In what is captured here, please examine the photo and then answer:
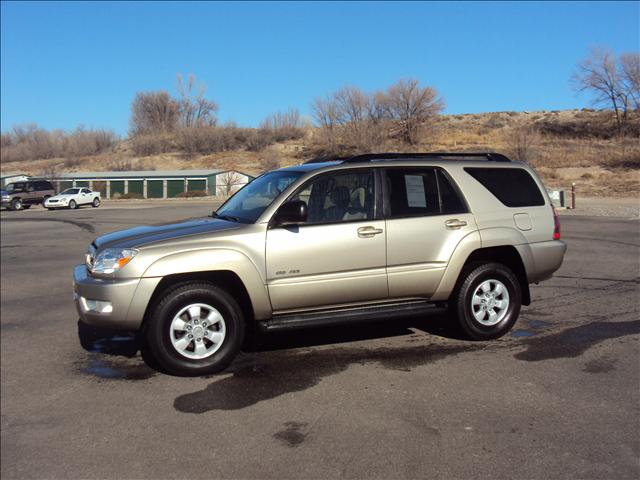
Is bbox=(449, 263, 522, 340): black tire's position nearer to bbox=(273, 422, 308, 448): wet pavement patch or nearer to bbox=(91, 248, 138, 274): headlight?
bbox=(273, 422, 308, 448): wet pavement patch

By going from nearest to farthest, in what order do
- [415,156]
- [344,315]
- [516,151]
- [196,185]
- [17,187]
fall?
1. [344,315]
2. [415,156]
3. [17,187]
4. [196,185]
5. [516,151]

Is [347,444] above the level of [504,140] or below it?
below

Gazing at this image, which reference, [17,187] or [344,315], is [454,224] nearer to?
[344,315]

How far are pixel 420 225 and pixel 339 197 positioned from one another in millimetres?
863

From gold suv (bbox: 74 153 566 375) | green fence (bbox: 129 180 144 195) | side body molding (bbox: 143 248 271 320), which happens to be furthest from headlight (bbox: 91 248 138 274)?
green fence (bbox: 129 180 144 195)

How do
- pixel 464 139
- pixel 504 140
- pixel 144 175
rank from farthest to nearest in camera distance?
pixel 464 139, pixel 504 140, pixel 144 175

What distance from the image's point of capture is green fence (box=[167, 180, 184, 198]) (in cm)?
6003

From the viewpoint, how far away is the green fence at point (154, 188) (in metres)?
61.3

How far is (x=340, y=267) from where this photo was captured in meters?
5.52

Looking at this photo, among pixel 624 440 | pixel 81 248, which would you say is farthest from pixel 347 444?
pixel 81 248

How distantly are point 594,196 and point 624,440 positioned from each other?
37.8 metres

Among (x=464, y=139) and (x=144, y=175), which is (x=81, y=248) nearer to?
(x=144, y=175)

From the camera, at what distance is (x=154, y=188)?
61594 millimetres

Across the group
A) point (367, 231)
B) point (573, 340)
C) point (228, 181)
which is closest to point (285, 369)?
point (367, 231)
